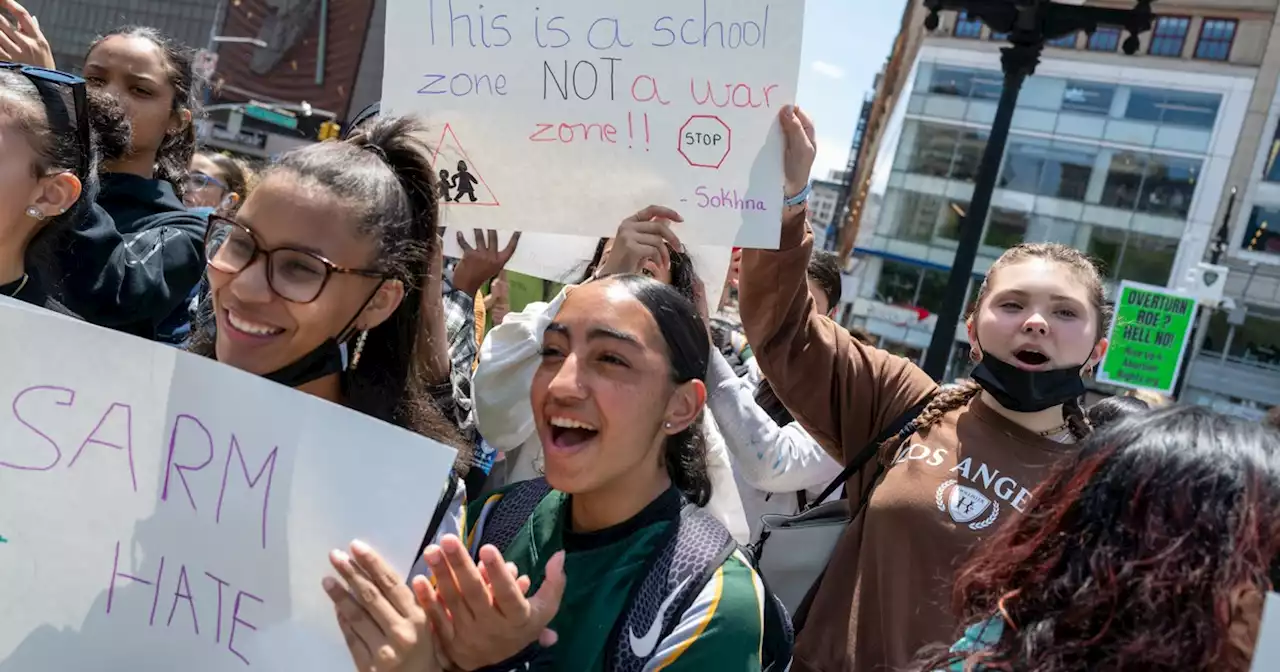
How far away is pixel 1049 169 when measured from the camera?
105 feet

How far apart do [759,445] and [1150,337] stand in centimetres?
877

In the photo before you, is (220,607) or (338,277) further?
(338,277)

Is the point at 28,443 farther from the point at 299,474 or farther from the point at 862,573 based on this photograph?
the point at 862,573

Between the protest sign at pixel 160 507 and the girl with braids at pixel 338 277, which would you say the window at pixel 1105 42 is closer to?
the girl with braids at pixel 338 277

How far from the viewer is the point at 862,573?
2082 millimetres

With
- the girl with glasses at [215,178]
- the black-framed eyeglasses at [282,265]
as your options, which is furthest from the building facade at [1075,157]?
the black-framed eyeglasses at [282,265]

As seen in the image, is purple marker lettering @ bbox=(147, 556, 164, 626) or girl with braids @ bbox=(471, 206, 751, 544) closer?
purple marker lettering @ bbox=(147, 556, 164, 626)

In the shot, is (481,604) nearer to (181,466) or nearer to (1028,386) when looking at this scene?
(181,466)

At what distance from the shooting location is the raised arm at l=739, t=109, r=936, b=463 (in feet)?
7.48

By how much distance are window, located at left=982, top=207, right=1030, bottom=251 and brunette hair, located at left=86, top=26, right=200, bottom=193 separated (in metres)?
32.1

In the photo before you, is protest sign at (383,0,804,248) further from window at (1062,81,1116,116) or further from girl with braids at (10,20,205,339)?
window at (1062,81,1116,116)

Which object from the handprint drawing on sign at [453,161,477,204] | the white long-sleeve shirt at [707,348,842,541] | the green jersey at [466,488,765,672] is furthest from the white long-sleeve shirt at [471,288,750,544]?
the green jersey at [466,488,765,672]

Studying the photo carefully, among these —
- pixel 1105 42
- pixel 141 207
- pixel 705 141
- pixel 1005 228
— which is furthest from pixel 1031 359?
pixel 1105 42

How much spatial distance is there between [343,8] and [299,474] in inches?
1339
